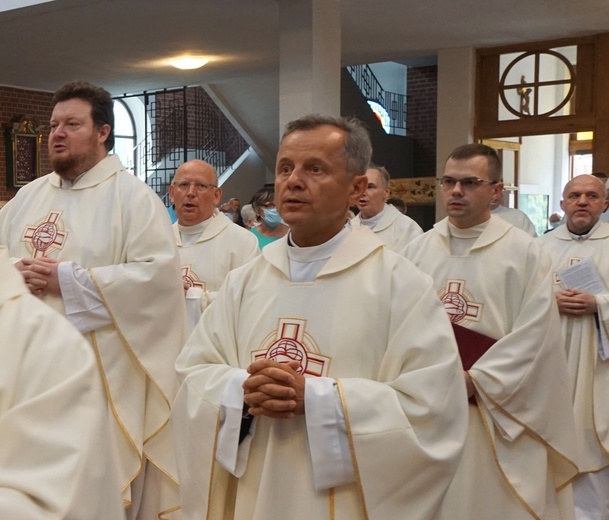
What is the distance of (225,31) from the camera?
10781mm

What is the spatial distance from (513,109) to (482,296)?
833 cm

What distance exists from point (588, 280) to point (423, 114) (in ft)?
42.3

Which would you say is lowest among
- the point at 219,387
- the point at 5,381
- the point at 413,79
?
the point at 219,387

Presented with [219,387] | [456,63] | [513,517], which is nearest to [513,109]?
[456,63]

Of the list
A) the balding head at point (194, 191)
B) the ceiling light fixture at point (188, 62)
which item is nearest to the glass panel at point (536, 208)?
the ceiling light fixture at point (188, 62)

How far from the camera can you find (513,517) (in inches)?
144

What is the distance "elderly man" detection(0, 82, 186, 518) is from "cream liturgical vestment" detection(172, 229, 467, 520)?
1122 mm

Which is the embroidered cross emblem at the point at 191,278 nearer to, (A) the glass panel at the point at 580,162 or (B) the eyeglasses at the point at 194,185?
(B) the eyeglasses at the point at 194,185

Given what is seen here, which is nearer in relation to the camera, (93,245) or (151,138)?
(93,245)

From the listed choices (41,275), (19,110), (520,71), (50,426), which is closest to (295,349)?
(50,426)

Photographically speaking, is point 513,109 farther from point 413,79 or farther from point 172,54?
point 413,79

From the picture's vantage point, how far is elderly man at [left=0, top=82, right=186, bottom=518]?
3.94 meters

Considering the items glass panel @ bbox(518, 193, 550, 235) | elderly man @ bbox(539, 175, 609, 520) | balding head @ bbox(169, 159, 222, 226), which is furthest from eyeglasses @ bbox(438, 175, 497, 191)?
glass panel @ bbox(518, 193, 550, 235)

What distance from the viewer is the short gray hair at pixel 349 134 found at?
2.81 m
